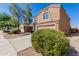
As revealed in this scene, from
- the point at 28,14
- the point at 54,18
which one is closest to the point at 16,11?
the point at 28,14

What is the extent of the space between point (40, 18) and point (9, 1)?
136cm

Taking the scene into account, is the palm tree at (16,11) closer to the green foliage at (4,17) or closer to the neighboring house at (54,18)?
the green foliage at (4,17)

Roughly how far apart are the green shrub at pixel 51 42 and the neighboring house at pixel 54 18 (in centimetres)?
46

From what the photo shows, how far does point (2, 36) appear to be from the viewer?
Answer: 665 cm

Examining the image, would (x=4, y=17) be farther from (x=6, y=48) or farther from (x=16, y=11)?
(x=6, y=48)

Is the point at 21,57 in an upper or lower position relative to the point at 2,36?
lower

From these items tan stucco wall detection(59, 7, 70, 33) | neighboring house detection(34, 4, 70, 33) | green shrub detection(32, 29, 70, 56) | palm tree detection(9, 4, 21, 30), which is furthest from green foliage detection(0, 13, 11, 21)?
tan stucco wall detection(59, 7, 70, 33)

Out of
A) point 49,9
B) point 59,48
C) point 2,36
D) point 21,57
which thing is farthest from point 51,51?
point 2,36

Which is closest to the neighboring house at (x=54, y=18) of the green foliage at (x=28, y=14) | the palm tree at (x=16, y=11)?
the green foliage at (x=28, y=14)

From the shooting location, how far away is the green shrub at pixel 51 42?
5.67 m

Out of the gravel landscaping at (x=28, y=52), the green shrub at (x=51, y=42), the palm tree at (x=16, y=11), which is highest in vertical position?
the palm tree at (x=16, y=11)

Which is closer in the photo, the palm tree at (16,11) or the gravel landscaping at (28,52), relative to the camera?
the gravel landscaping at (28,52)

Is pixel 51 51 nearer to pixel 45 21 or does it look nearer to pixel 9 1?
pixel 45 21

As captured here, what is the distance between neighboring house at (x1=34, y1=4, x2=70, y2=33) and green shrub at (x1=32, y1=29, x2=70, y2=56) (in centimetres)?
Answer: 46
